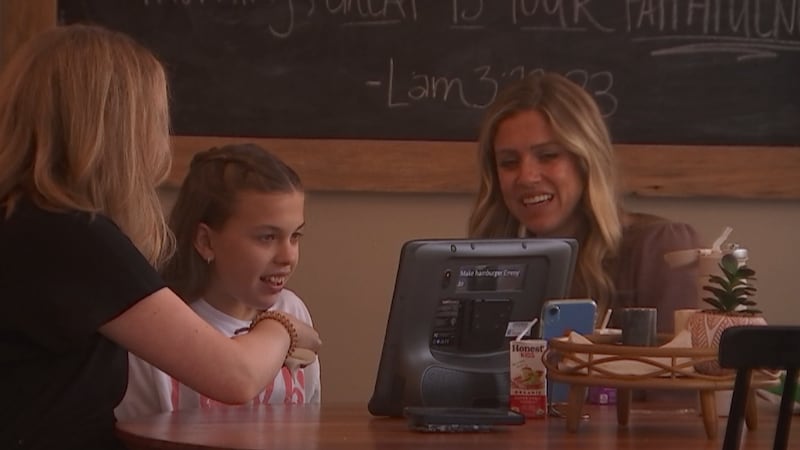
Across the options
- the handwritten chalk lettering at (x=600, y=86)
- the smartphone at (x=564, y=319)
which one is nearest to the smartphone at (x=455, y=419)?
the smartphone at (x=564, y=319)

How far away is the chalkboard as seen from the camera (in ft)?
11.1

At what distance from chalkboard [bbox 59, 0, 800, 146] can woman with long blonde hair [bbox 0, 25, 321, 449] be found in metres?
1.30

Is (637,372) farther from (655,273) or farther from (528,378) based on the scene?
(655,273)

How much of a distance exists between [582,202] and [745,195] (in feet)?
2.40

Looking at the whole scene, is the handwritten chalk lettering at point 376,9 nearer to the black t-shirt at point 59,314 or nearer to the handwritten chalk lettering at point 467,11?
the handwritten chalk lettering at point 467,11

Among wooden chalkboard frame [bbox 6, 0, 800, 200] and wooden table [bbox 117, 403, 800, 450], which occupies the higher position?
wooden chalkboard frame [bbox 6, 0, 800, 200]

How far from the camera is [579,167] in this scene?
2.89 m

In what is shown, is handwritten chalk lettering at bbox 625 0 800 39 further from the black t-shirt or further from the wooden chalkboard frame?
the black t-shirt

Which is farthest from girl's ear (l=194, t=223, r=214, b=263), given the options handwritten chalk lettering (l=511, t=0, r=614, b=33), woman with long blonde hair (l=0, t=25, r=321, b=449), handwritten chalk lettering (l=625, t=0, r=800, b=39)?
handwritten chalk lettering (l=625, t=0, r=800, b=39)

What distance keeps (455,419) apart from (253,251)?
708 mm

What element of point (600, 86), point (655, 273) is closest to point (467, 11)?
point (600, 86)

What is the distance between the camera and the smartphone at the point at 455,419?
6.61ft

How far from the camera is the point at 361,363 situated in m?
3.48

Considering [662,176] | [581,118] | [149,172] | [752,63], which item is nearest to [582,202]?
[581,118]
